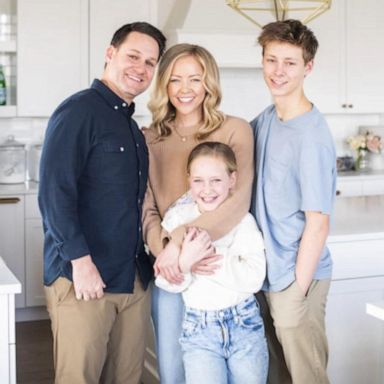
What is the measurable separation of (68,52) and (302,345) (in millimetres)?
3367

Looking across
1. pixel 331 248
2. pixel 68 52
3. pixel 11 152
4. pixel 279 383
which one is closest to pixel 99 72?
pixel 68 52

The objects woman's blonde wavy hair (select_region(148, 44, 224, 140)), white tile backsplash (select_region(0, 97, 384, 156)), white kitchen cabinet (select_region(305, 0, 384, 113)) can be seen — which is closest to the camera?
woman's blonde wavy hair (select_region(148, 44, 224, 140))

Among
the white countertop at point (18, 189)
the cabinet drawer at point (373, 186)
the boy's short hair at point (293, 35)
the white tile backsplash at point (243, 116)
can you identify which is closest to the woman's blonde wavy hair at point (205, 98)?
the boy's short hair at point (293, 35)

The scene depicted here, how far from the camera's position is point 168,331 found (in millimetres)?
2539

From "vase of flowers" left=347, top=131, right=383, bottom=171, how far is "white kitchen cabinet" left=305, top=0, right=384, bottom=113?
0.24m

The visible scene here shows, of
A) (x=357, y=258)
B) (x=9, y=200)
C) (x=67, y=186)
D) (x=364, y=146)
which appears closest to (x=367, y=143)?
(x=364, y=146)

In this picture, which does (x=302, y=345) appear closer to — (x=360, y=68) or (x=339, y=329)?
(x=339, y=329)

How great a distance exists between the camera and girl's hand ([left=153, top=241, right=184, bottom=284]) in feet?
7.64

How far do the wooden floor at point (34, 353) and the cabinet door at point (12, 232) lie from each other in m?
0.24

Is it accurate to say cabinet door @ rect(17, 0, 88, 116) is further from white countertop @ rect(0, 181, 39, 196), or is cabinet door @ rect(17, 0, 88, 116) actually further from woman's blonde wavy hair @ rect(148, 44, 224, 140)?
woman's blonde wavy hair @ rect(148, 44, 224, 140)

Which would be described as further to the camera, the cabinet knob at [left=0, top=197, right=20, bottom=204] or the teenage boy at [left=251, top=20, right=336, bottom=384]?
the cabinet knob at [left=0, top=197, right=20, bottom=204]

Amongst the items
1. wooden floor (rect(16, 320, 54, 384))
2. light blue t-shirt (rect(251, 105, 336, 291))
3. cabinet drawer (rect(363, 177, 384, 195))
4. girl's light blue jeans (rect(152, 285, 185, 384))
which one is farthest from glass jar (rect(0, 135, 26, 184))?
light blue t-shirt (rect(251, 105, 336, 291))

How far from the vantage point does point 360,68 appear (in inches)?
239

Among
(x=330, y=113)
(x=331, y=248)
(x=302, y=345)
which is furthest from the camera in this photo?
(x=330, y=113)
